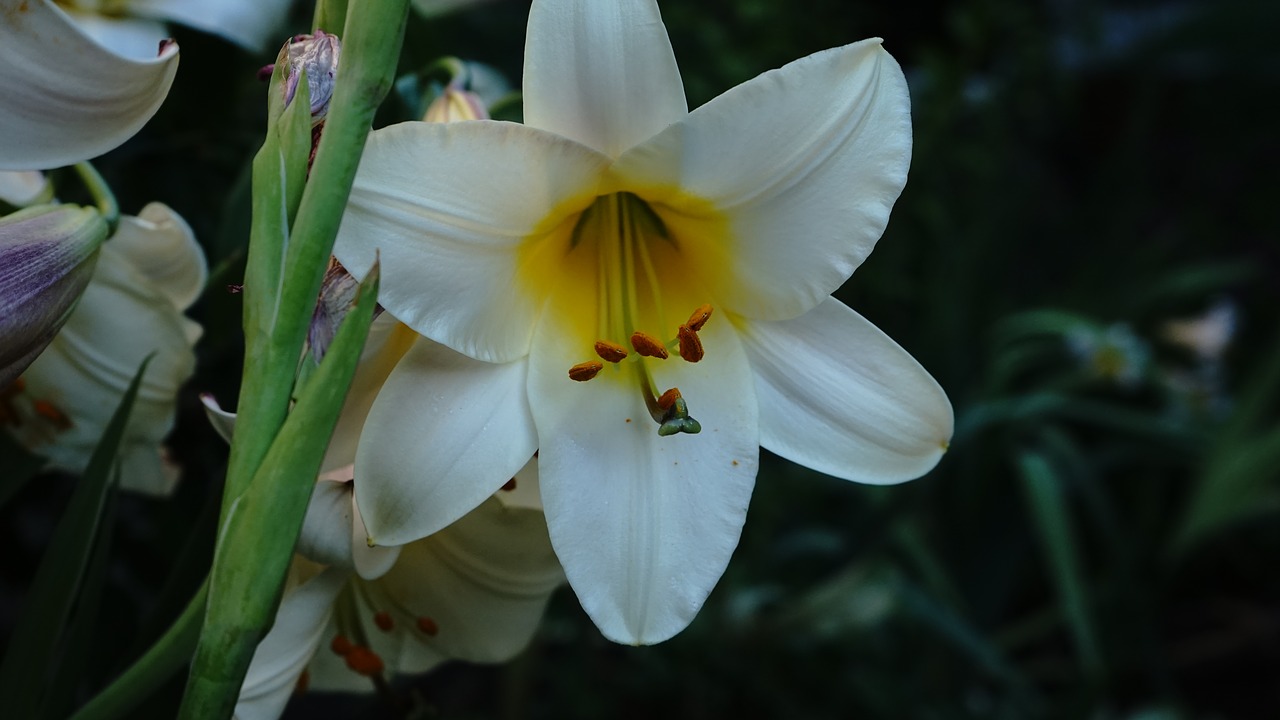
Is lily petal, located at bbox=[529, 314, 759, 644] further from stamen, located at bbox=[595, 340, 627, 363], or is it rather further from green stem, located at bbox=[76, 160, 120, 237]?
green stem, located at bbox=[76, 160, 120, 237]

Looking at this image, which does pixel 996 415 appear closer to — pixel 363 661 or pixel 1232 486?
pixel 1232 486

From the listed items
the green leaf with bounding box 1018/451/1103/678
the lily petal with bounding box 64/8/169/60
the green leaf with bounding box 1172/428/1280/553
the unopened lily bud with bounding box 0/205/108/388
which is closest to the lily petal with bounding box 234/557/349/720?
the unopened lily bud with bounding box 0/205/108/388

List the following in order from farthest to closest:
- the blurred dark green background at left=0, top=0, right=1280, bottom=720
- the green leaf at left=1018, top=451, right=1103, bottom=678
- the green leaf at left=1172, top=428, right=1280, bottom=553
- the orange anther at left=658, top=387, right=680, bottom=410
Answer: the green leaf at left=1172, top=428, right=1280, bottom=553 → the green leaf at left=1018, top=451, right=1103, bottom=678 → the blurred dark green background at left=0, top=0, right=1280, bottom=720 → the orange anther at left=658, top=387, right=680, bottom=410

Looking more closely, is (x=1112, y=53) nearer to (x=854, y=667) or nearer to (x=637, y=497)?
(x=854, y=667)

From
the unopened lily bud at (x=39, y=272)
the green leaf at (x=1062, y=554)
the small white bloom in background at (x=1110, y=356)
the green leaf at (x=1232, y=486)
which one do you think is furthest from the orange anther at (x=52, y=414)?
the green leaf at (x=1232, y=486)

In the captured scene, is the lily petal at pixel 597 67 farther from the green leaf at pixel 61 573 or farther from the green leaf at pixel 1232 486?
the green leaf at pixel 1232 486

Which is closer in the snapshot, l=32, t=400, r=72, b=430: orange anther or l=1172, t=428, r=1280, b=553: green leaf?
l=32, t=400, r=72, b=430: orange anther
